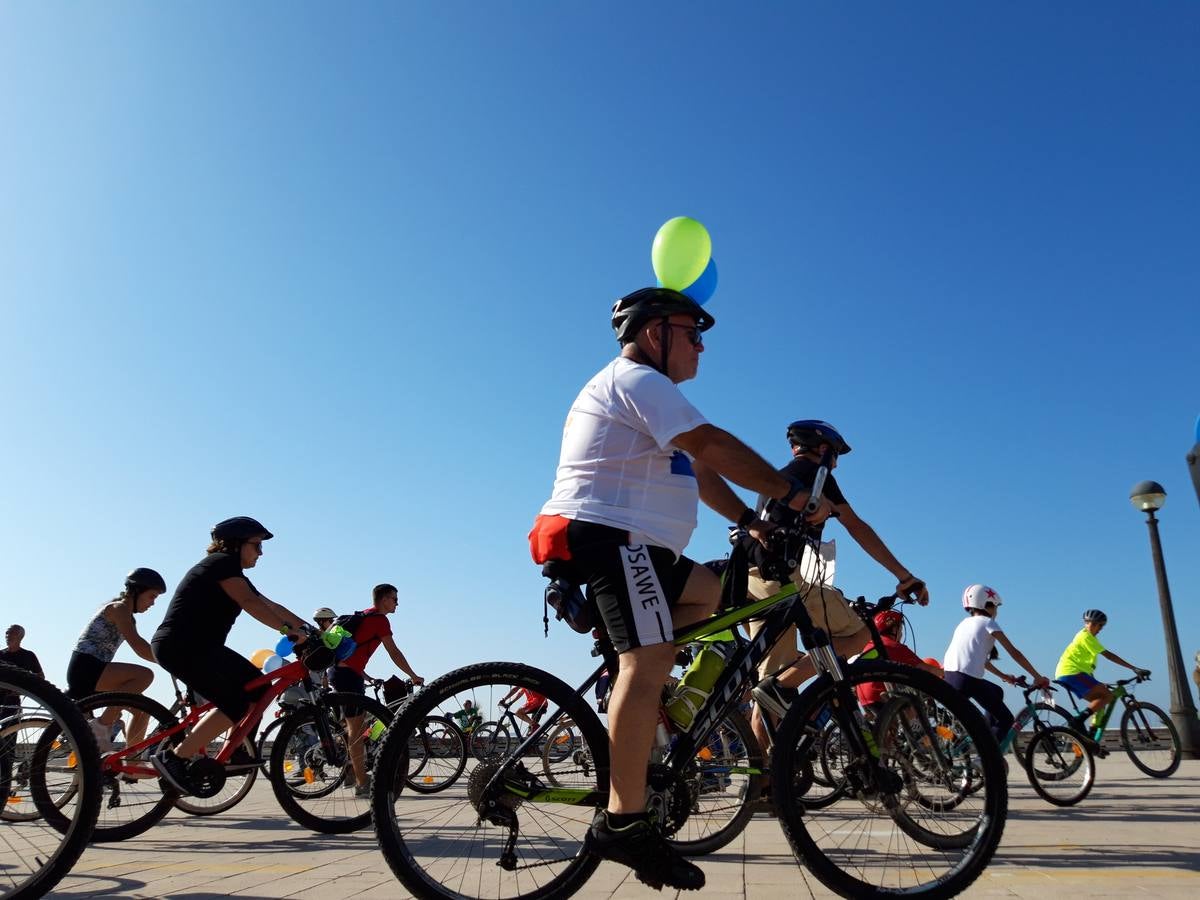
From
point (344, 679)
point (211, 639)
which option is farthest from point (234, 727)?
point (344, 679)

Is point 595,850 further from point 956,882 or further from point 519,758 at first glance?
point 956,882

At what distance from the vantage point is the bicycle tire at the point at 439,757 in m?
3.49

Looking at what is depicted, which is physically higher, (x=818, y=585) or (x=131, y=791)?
(x=818, y=585)

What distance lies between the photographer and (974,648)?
25.7 feet

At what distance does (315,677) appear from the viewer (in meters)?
6.17

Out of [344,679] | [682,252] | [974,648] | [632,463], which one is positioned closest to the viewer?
[632,463]

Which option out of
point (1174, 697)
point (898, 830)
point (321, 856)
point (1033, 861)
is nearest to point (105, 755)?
point (321, 856)

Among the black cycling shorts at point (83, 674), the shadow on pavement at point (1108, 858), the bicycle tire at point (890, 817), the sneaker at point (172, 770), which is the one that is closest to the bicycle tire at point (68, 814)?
the bicycle tire at point (890, 817)

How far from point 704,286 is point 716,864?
3051 mm

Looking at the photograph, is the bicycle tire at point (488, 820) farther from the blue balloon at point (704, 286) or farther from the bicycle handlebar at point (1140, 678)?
the bicycle handlebar at point (1140, 678)

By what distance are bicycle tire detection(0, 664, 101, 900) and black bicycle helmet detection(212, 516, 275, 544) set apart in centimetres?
287

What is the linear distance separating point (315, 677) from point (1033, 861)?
4.24 meters

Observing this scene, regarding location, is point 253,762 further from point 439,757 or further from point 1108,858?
point 1108,858

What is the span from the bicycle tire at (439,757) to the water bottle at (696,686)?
32.0 inches
